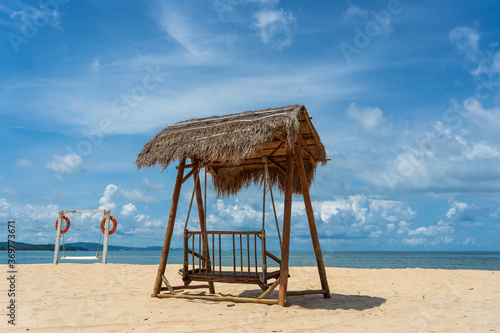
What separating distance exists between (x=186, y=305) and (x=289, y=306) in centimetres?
137

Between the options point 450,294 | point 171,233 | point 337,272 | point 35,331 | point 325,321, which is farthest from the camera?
point 337,272

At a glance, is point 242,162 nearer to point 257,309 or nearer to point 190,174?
point 190,174

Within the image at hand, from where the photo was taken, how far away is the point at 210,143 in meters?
5.52

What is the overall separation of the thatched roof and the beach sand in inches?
78.4

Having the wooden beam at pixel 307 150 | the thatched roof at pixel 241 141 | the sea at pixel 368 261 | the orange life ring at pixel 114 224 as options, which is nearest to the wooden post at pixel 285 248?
the thatched roof at pixel 241 141

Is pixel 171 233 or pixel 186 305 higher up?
pixel 171 233

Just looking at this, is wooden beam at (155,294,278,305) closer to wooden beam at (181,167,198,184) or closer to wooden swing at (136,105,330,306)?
wooden swing at (136,105,330,306)

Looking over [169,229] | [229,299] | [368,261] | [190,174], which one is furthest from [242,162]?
[368,261]

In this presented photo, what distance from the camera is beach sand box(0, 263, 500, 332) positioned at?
4.02 meters

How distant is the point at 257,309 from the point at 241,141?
218 centimetres

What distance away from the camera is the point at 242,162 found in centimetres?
640

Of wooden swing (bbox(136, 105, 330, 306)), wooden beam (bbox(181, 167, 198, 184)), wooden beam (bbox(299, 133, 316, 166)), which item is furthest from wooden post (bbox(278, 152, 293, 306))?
wooden beam (bbox(181, 167, 198, 184))

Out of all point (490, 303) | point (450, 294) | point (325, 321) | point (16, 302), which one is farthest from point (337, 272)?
point (16, 302)

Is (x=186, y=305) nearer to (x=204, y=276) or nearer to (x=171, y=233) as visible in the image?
(x=204, y=276)
